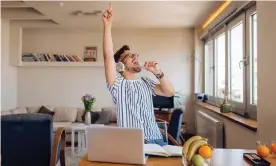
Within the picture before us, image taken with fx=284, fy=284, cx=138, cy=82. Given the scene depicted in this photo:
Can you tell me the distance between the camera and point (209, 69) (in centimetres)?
567

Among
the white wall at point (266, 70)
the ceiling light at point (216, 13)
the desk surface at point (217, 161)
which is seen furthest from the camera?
the ceiling light at point (216, 13)

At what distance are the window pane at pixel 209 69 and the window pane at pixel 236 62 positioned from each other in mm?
1281

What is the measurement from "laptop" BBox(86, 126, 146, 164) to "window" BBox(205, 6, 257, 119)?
86.0 inches

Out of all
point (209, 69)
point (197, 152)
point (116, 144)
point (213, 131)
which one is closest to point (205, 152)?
point (197, 152)

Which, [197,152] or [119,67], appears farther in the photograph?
[119,67]

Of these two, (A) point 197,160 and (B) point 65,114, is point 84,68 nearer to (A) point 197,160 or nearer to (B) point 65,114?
(B) point 65,114

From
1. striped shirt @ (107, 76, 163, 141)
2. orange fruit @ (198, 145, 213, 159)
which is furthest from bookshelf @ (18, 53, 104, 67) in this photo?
orange fruit @ (198, 145, 213, 159)

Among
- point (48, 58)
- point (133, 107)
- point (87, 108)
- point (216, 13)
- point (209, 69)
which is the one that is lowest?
point (87, 108)

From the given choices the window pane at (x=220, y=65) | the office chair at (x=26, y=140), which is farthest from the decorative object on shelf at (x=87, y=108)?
the window pane at (x=220, y=65)

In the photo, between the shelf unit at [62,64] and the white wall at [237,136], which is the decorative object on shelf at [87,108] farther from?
the white wall at [237,136]

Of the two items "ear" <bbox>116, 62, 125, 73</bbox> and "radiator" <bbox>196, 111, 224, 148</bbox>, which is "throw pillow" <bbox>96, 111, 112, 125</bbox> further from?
"ear" <bbox>116, 62, 125, 73</bbox>

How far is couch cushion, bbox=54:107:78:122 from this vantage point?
5590 mm

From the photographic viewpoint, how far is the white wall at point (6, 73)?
5.48 meters

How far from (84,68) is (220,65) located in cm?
286
